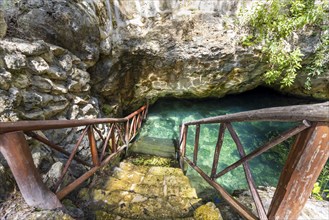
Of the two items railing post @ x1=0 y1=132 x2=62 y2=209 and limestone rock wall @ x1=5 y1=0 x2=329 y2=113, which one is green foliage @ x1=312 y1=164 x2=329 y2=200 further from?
limestone rock wall @ x1=5 y1=0 x2=329 y2=113

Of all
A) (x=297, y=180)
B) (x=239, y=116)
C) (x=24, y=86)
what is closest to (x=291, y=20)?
(x=239, y=116)

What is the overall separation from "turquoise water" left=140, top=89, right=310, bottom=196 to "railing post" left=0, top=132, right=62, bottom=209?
A: 2626mm

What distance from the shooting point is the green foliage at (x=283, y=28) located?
4.06m

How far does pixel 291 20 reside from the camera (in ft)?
13.7

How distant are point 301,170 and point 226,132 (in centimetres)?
511

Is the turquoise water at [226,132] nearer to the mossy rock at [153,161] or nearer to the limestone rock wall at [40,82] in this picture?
the mossy rock at [153,161]

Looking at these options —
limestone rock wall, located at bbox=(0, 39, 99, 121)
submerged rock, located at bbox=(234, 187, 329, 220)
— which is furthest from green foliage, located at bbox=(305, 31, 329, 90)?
limestone rock wall, located at bbox=(0, 39, 99, 121)

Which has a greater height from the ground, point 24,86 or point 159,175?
point 24,86

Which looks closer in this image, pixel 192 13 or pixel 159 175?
pixel 159 175

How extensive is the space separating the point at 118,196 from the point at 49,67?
2.33 m

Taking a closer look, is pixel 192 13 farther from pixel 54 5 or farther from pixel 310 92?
pixel 310 92

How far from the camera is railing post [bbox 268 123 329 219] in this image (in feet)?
2.89

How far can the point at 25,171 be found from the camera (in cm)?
122

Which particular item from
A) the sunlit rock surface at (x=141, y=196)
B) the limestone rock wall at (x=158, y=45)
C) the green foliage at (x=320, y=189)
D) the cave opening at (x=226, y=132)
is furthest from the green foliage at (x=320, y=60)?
the sunlit rock surface at (x=141, y=196)
